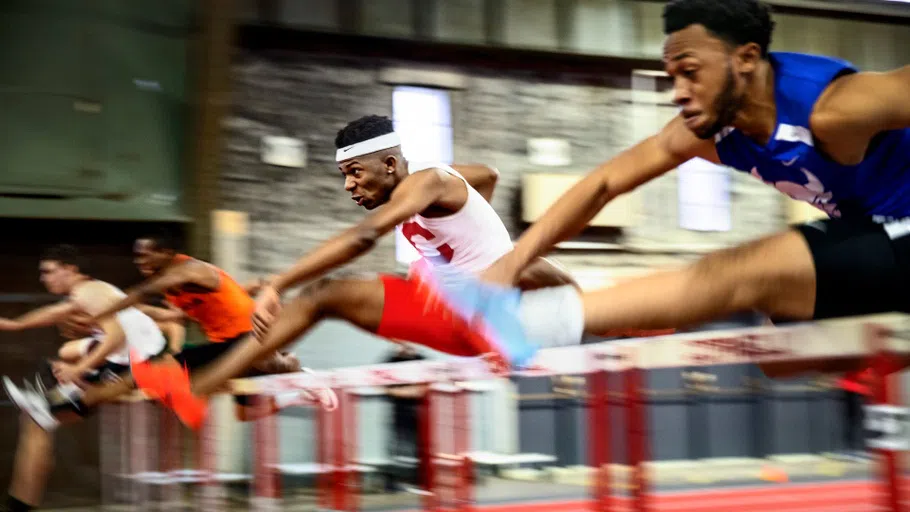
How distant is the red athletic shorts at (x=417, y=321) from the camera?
4305 millimetres

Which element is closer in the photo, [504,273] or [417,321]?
[504,273]

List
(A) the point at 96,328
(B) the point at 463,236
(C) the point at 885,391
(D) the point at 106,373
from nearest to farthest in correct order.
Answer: (C) the point at 885,391
(B) the point at 463,236
(D) the point at 106,373
(A) the point at 96,328

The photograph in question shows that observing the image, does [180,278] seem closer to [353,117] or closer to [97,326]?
[97,326]

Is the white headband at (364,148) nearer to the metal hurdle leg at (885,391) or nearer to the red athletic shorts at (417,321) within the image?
the red athletic shorts at (417,321)

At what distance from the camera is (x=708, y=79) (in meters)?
2.85

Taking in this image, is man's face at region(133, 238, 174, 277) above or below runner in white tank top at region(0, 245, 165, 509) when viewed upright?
above

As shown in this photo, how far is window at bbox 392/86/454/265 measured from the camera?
11227mm

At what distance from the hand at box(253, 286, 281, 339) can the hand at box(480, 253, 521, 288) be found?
1.41 meters

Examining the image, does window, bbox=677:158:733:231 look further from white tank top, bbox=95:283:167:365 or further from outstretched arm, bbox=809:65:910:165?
outstretched arm, bbox=809:65:910:165

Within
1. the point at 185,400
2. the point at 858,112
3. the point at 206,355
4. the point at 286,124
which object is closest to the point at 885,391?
the point at 858,112

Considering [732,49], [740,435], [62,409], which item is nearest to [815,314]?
[732,49]

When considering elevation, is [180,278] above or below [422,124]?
below

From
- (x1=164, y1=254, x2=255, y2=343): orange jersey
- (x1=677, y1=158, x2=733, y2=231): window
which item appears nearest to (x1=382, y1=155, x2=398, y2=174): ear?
(x1=164, y1=254, x2=255, y2=343): orange jersey

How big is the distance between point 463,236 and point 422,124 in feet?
22.5
